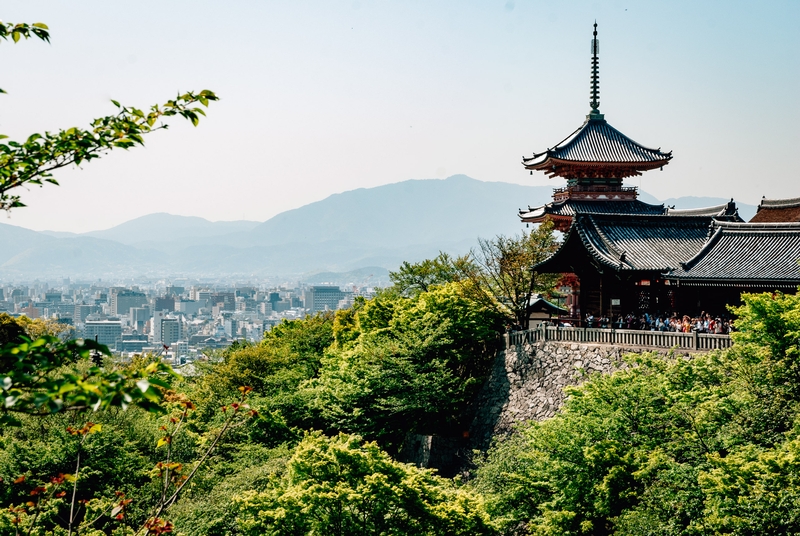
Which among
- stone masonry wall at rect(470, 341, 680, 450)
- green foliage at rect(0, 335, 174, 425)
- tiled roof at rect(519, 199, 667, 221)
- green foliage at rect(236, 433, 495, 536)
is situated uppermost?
tiled roof at rect(519, 199, 667, 221)

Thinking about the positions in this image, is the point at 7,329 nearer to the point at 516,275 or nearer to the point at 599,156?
the point at 516,275

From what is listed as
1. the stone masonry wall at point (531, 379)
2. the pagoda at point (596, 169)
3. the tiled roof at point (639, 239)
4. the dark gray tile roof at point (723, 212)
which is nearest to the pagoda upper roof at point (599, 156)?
the pagoda at point (596, 169)

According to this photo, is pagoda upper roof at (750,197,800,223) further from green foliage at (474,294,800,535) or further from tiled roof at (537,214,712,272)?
green foliage at (474,294,800,535)

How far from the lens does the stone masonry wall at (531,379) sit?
2447cm

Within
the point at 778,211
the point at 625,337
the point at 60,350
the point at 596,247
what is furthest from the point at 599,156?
the point at 60,350

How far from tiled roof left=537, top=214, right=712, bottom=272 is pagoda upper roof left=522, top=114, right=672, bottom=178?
862cm

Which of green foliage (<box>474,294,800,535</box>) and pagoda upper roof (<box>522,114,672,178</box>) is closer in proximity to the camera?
green foliage (<box>474,294,800,535</box>)

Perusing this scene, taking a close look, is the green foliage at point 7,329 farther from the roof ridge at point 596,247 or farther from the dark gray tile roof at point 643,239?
the dark gray tile roof at point 643,239

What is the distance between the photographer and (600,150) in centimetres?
3712

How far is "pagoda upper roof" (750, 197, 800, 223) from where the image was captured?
3005cm

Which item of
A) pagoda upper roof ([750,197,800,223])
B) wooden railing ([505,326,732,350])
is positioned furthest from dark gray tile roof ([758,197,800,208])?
wooden railing ([505,326,732,350])

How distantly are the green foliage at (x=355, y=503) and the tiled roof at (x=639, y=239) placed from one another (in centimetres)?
1100

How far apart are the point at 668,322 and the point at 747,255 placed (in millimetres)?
3150

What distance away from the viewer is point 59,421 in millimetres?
25016
